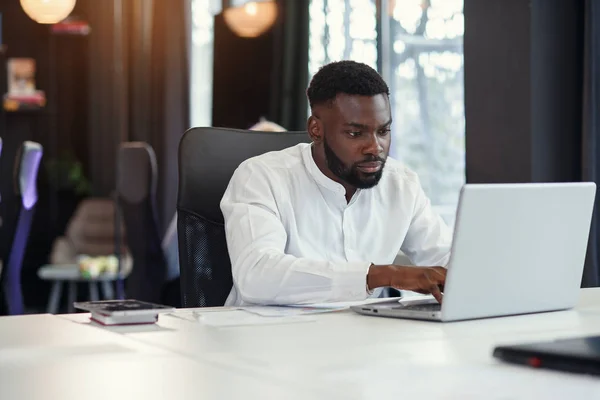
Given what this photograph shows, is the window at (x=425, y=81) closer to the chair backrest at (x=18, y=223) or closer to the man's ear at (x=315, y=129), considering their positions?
the chair backrest at (x=18, y=223)

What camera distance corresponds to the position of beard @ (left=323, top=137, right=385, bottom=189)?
2.15 m

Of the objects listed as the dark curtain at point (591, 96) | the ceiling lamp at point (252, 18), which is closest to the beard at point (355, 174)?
the dark curtain at point (591, 96)

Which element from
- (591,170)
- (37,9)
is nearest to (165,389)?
(591,170)

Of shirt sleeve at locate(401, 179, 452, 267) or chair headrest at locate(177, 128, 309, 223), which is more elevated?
chair headrest at locate(177, 128, 309, 223)

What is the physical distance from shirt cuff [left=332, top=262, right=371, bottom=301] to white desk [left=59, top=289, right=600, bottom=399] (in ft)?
0.33

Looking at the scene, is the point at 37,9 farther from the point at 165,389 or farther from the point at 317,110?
the point at 165,389

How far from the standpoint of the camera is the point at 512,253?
5.04 feet

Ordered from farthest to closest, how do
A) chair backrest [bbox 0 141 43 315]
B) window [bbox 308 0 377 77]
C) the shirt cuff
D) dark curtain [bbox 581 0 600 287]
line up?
window [bbox 308 0 377 77] < chair backrest [bbox 0 141 43 315] < dark curtain [bbox 581 0 600 287] < the shirt cuff

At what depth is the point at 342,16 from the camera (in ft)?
16.7

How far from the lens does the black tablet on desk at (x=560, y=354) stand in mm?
1028

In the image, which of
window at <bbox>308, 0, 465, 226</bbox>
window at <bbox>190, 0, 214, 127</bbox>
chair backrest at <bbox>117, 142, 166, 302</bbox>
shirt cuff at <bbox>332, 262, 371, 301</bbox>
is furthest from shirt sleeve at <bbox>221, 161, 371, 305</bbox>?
window at <bbox>190, 0, 214, 127</bbox>

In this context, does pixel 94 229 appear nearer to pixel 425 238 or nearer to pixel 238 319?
pixel 425 238

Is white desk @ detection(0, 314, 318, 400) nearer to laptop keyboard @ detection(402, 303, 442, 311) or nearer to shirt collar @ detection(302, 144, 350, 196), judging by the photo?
laptop keyboard @ detection(402, 303, 442, 311)

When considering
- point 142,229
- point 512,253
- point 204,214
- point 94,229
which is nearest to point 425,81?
point 142,229
